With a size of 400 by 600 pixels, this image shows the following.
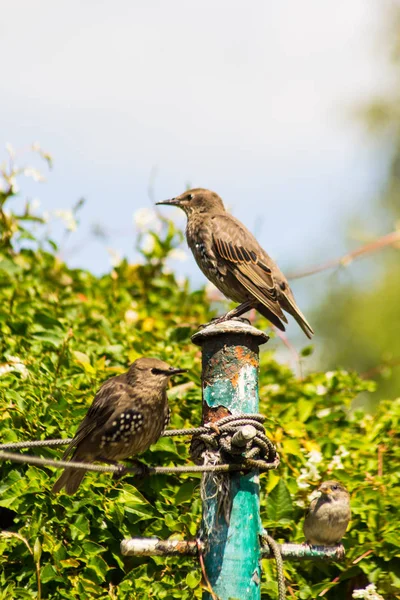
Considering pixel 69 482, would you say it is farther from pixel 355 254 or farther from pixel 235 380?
pixel 355 254

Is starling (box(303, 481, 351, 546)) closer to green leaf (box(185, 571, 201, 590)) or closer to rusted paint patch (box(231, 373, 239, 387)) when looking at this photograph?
green leaf (box(185, 571, 201, 590))

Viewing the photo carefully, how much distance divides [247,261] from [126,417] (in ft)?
6.33

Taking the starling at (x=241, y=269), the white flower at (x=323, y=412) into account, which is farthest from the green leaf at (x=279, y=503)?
the starling at (x=241, y=269)

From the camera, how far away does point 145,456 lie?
4699 mm

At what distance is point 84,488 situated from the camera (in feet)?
13.9

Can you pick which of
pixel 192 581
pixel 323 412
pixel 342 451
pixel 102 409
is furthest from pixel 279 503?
pixel 323 412

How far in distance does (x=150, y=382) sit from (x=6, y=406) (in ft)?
2.57

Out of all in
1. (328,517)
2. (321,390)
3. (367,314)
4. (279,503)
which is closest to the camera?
(328,517)

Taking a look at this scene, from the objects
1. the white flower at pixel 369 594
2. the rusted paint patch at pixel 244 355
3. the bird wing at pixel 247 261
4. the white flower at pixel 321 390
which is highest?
the bird wing at pixel 247 261

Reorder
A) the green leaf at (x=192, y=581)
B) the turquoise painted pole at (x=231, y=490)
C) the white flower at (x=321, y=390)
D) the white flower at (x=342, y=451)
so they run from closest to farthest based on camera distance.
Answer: the turquoise painted pole at (x=231, y=490) → the green leaf at (x=192, y=581) → the white flower at (x=342, y=451) → the white flower at (x=321, y=390)

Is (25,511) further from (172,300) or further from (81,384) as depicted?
(172,300)

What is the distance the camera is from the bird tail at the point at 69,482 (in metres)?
4.05

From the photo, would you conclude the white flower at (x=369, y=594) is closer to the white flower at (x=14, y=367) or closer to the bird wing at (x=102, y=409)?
the bird wing at (x=102, y=409)

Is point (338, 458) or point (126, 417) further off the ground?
point (338, 458)
